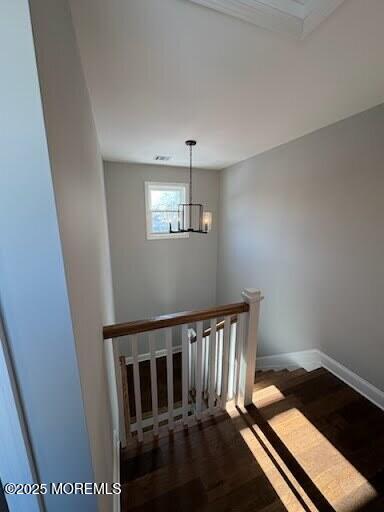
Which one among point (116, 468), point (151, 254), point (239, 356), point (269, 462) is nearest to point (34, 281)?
point (116, 468)

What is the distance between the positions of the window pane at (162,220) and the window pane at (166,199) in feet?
0.36

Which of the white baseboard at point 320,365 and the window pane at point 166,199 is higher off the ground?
the window pane at point 166,199

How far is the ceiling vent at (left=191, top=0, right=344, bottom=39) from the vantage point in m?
0.93

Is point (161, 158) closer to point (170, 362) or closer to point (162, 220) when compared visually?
point (162, 220)

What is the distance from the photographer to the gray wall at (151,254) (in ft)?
11.9

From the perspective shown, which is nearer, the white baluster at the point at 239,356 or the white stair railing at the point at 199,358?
the white stair railing at the point at 199,358

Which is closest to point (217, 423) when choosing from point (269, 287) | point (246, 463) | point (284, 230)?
point (246, 463)

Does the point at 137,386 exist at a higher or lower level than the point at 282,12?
lower

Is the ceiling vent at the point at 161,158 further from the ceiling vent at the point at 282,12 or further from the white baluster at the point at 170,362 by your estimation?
the white baluster at the point at 170,362

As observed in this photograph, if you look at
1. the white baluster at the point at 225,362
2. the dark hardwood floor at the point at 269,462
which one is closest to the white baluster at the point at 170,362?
the dark hardwood floor at the point at 269,462

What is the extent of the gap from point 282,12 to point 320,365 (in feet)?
9.19

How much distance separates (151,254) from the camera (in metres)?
3.99

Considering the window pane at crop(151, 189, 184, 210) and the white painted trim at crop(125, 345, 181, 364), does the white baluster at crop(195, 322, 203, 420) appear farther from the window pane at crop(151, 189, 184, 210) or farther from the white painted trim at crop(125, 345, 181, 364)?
the window pane at crop(151, 189, 184, 210)

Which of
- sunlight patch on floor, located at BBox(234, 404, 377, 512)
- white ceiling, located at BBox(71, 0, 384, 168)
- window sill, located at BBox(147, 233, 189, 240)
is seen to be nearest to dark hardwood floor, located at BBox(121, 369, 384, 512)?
sunlight patch on floor, located at BBox(234, 404, 377, 512)
